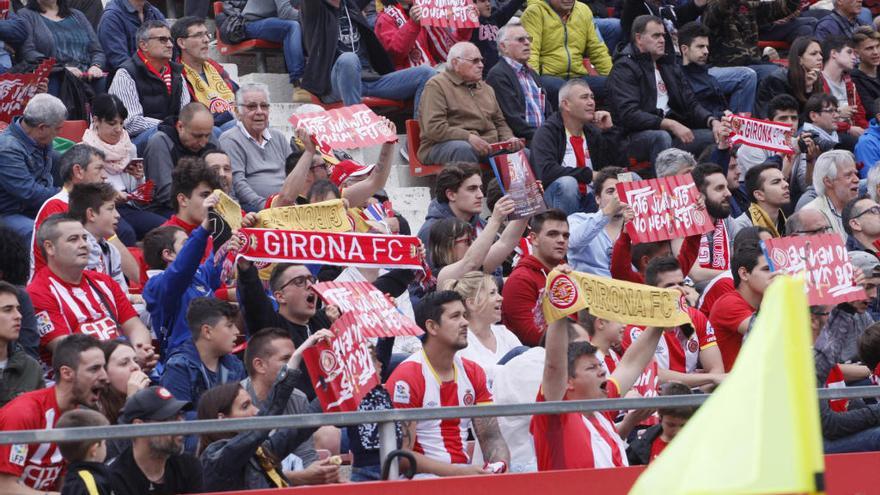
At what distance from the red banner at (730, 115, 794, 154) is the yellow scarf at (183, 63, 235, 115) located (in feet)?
11.5

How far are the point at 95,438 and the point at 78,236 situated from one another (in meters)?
2.39

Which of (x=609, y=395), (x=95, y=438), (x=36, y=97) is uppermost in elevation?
(x=36, y=97)

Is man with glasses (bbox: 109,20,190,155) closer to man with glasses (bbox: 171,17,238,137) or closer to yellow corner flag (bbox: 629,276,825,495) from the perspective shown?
man with glasses (bbox: 171,17,238,137)

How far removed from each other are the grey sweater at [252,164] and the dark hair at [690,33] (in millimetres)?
4078

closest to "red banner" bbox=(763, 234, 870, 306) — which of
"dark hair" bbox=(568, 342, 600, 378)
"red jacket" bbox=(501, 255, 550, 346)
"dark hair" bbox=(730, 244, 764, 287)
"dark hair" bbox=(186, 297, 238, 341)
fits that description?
"dark hair" bbox=(730, 244, 764, 287)

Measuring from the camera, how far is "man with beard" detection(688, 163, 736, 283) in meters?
10.0

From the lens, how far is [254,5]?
11.9 m

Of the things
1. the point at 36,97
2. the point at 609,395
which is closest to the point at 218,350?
the point at 609,395

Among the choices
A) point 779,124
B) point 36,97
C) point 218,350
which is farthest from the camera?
point 779,124

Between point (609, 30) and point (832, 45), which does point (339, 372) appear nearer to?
point (609, 30)

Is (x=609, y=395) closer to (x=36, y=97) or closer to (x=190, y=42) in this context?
(x=36, y=97)

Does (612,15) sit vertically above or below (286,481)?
above

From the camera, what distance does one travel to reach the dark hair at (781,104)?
12086 mm

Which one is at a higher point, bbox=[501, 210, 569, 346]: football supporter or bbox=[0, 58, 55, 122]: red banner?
bbox=[0, 58, 55, 122]: red banner
